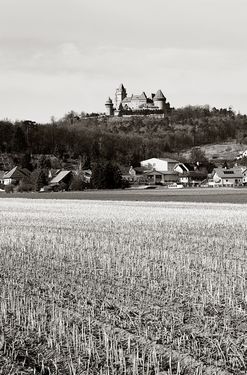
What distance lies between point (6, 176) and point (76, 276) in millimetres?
134978

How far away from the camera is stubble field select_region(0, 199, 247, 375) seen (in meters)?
8.07

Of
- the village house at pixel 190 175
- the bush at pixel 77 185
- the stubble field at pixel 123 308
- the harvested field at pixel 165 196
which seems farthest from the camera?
the village house at pixel 190 175

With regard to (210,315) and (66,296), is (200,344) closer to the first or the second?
Answer: (210,315)

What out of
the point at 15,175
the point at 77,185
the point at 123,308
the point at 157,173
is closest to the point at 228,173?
the point at 157,173

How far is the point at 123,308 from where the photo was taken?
10883 millimetres

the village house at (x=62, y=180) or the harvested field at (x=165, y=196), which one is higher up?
the village house at (x=62, y=180)

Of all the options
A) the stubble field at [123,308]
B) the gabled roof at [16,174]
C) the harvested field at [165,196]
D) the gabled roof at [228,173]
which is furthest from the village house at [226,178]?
the stubble field at [123,308]

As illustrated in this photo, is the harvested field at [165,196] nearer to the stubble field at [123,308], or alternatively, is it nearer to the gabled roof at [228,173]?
the stubble field at [123,308]

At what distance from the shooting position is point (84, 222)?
1288 inches

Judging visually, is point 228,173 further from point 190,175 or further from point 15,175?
point 15,175

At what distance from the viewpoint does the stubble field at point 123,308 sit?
8.07 m

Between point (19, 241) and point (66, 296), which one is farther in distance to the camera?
point (19, 241)

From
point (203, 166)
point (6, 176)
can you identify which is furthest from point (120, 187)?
point (203, 166)

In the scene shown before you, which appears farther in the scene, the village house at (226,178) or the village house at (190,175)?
the village house at (190,175)
